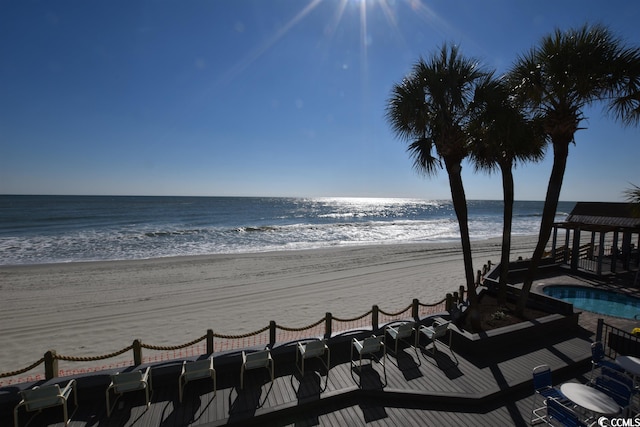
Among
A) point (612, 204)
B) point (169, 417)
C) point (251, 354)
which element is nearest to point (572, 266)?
point (612, 204)

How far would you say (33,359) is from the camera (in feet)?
30.7

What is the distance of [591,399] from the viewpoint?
5270mm

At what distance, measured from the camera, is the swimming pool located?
505 inches

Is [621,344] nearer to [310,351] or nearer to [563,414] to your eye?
[563,414]

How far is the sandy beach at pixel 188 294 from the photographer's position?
1108 centimetres

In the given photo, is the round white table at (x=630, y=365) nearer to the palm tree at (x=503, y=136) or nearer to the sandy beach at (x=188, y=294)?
the palm tree at (x=503, y=136)

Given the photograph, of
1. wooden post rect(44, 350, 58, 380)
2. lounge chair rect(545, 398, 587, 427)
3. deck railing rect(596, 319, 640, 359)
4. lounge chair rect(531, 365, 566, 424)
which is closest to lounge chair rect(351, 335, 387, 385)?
lounge chair rect(531, 365, 566, 424)

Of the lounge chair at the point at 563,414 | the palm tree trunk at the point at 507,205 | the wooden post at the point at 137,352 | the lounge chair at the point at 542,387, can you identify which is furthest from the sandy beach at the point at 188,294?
the lounge chair at the point at 563,414

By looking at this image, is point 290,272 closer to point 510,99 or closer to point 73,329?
point 73,329

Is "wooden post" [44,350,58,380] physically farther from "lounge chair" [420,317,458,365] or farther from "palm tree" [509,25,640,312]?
"palm tree" [509,25,640,312]

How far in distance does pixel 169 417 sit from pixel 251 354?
1872 mm

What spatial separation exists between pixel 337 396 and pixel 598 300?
1496 centimetres

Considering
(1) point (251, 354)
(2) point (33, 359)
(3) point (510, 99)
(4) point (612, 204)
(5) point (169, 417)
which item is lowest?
(2) point (33, 359)

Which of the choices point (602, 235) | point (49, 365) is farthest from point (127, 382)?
point (602, 235)
